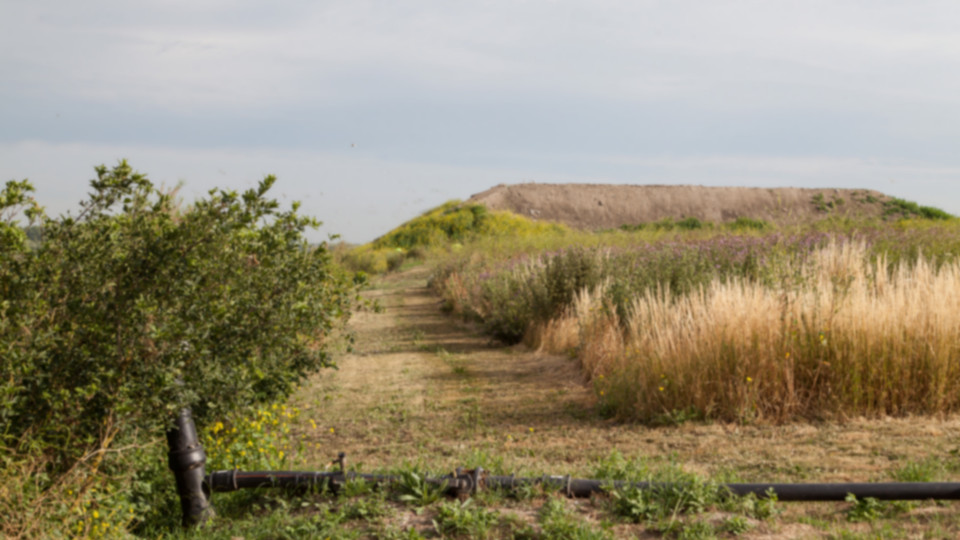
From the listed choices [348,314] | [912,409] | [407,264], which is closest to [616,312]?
[912,409]

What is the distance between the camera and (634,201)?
45750 mm

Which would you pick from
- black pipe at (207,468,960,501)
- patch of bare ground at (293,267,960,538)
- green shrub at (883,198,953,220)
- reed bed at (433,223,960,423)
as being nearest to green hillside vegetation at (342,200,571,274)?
green shrub at (883,198,953,220)

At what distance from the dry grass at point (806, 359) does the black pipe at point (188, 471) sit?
137 inches

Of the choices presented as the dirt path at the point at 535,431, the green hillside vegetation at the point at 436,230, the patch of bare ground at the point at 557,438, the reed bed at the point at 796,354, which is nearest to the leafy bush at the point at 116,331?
the patch of bare ground at the point at 557,438

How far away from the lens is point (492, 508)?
381cm

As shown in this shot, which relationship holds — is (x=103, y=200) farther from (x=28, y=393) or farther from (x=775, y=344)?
(x=775, y=344)

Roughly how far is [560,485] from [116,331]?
2.34 m

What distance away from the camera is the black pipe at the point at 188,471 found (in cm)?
416

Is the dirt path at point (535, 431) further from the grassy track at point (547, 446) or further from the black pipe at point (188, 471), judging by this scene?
the black pipe at point (188, 471)

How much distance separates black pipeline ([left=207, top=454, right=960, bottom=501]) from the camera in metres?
3.82

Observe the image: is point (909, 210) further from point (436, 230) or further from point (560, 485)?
point (560, 485)

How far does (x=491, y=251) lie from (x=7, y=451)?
16.7 m

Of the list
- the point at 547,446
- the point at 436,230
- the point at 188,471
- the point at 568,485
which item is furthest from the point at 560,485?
the point at 436,230

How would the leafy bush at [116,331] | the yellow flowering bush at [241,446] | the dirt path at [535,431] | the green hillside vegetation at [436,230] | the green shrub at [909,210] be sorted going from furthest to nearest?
1. the green shrub at [909,210]
2. the green hillside vegetation at [436,230]
3. the dirt path at [535,431]
4. the yellow flowering bush at [241,446]
5. the leafy bush at [116,331]
